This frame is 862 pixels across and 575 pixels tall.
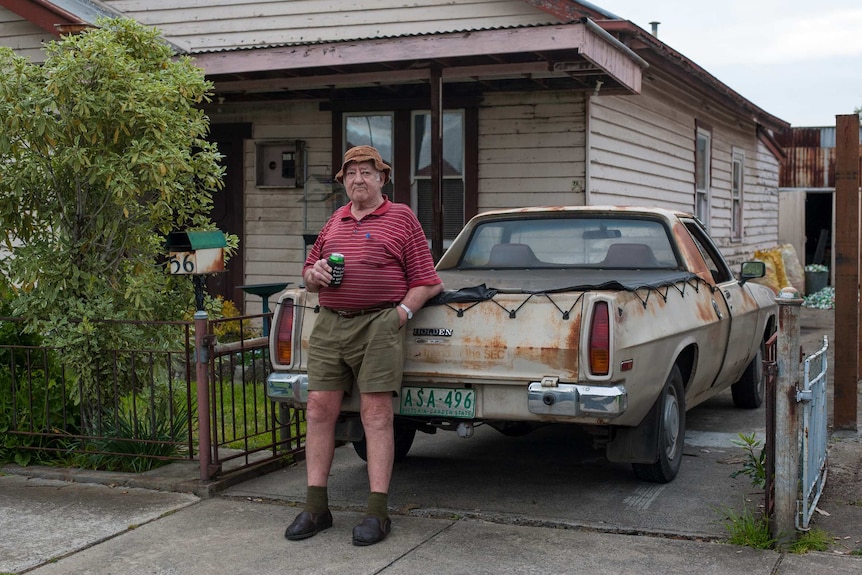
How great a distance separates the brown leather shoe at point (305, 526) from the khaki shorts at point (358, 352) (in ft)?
2.08

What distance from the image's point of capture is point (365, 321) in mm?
5051

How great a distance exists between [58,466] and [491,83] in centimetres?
635

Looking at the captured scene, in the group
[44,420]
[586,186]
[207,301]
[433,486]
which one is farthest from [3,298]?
[586,186]

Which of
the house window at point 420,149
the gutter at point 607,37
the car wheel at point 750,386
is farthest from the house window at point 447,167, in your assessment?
the car wheel at point 750,386

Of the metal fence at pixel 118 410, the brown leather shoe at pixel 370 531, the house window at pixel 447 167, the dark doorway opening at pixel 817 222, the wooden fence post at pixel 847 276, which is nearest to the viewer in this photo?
the brown leather shoe at pixel 370 531

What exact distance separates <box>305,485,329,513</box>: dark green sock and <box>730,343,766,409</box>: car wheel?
4545 millimetres

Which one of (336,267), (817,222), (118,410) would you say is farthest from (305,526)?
(817,222)

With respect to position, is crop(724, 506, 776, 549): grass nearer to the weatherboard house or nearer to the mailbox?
the mailbox

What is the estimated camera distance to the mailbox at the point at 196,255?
6320mm

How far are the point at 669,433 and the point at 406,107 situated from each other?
21.7ft

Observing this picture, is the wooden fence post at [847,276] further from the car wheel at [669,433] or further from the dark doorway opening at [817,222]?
the dark doorway opening at [817,222]

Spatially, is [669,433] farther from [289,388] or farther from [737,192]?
[737,192]

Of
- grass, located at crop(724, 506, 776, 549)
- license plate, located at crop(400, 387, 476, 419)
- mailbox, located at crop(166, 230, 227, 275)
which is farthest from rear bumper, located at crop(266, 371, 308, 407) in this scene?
grass, located at crop(724, 506, 776, 549)

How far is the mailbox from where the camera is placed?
6.32 m
